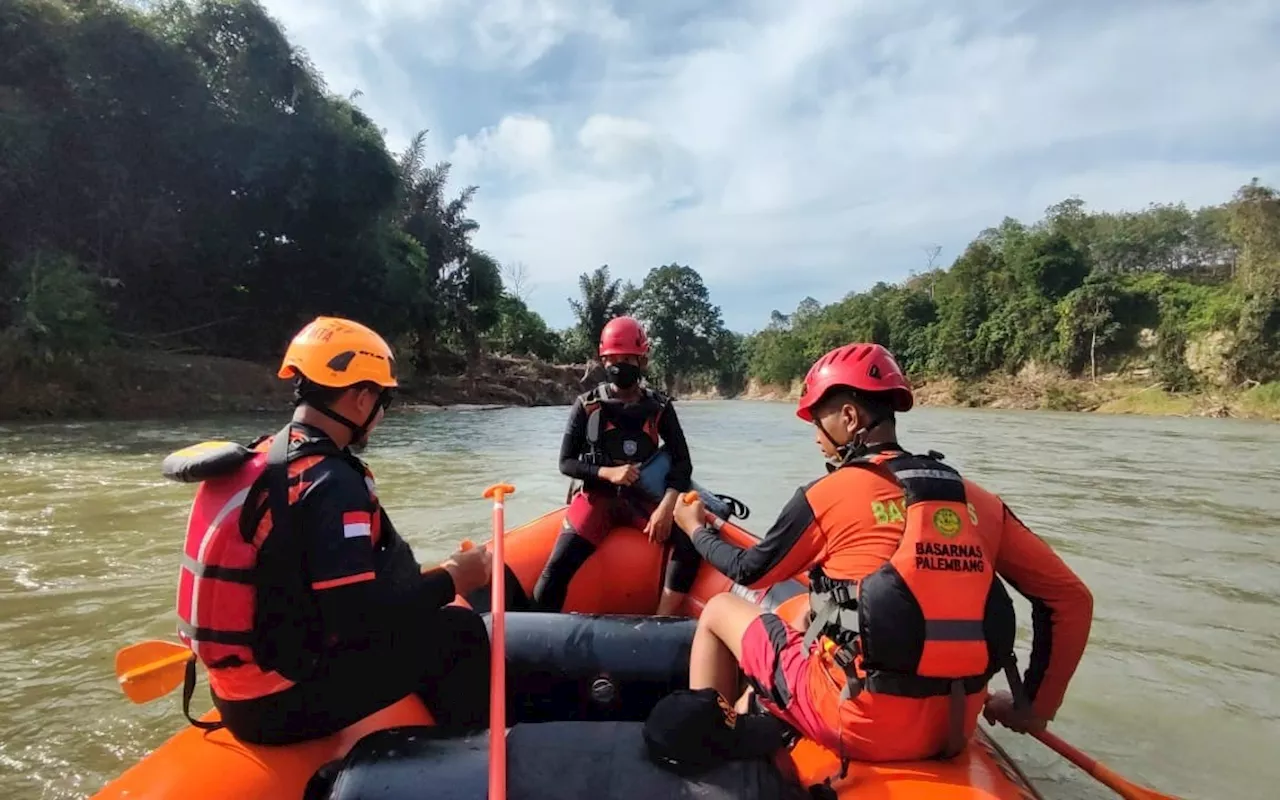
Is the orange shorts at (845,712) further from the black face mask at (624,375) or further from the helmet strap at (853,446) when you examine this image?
the black face mask at (624,375)

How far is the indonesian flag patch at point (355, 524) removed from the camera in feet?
5.58

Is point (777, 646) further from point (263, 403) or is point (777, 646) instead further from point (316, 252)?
point (316, 252)

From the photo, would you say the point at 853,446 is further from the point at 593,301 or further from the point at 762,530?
the point at 593,301

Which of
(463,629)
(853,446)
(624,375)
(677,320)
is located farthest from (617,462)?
(677,320)

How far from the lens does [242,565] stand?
1.69 m

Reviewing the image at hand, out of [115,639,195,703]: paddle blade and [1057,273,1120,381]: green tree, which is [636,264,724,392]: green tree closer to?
[1057,273,1120,381]: green tree

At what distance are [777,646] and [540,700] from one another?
3.05 ft

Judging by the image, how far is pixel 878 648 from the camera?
1.73 m

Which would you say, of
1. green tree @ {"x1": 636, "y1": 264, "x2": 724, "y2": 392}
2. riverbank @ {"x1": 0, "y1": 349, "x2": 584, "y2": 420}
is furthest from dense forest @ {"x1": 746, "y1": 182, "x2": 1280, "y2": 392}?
riverbank @ {"x1": 0, "y1": 349, "x2": 584, "y2": 420}

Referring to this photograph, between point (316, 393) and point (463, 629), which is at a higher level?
point (316, 393)

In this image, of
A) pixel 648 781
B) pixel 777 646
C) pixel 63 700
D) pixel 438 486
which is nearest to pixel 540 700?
pixel 777 646

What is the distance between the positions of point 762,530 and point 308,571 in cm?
615

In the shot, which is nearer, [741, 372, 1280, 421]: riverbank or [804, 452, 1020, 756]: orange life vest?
[804, 452, 1020, 756]: orange life vest

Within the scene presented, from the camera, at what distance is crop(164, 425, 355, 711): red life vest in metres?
1.68
